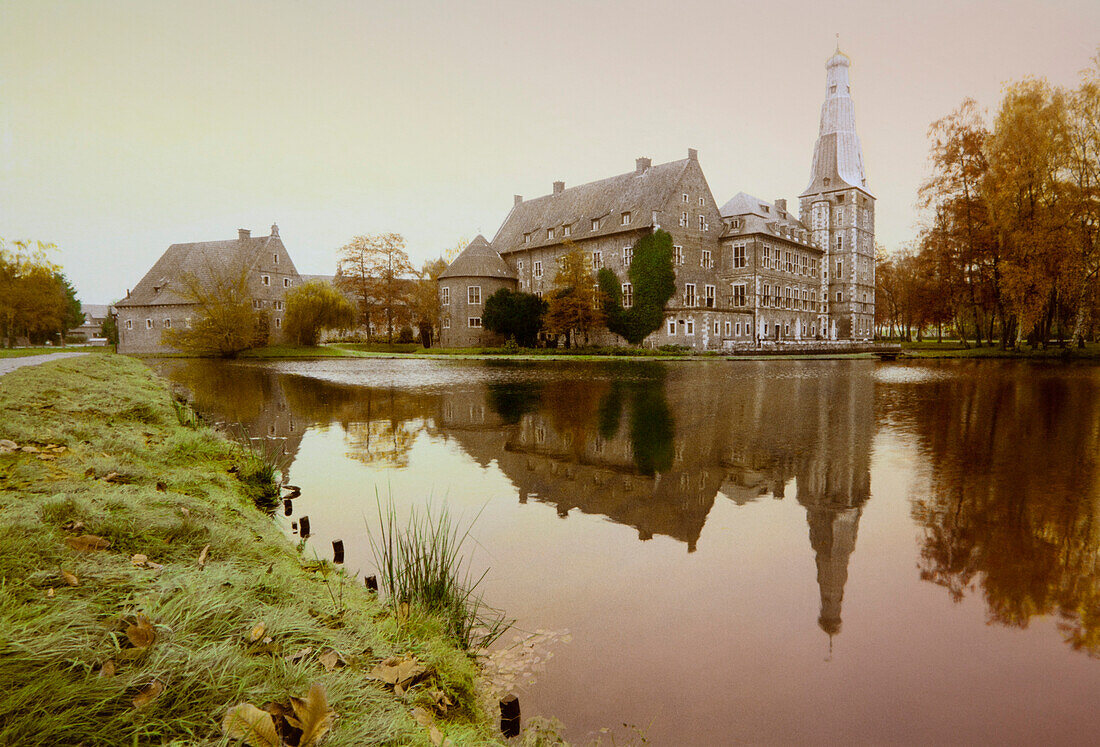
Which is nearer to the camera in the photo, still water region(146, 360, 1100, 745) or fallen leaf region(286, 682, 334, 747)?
fallen leaf region(286, 682, 334, 747)

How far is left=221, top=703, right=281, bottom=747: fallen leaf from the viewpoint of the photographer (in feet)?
6.56


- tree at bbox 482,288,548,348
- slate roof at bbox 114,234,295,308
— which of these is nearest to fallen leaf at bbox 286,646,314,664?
tree at bbox 482,288,548,348

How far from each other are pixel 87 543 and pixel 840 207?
7392 centimetres

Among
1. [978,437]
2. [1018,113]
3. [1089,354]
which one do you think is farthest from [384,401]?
[1089,354]

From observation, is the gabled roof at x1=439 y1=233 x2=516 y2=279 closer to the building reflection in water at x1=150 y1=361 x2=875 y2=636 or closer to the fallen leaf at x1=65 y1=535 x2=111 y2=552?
the building reflection in water at x1=150 y1=361 x2=875 y2=636

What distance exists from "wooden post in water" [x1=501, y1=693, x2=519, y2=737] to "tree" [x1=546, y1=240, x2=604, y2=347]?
4373 centimetres

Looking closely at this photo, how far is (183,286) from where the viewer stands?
63969mm

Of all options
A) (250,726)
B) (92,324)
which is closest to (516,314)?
(250,726)

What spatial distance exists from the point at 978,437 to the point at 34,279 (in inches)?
2325

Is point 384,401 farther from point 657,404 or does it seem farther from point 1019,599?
point 1019,599

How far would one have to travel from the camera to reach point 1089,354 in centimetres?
3506

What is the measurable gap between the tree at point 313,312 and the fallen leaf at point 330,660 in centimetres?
5527

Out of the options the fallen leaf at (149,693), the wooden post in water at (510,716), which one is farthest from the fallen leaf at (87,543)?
the wooden post in water at (510,716)

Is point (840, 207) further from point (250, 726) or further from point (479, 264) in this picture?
point (250, 726)
